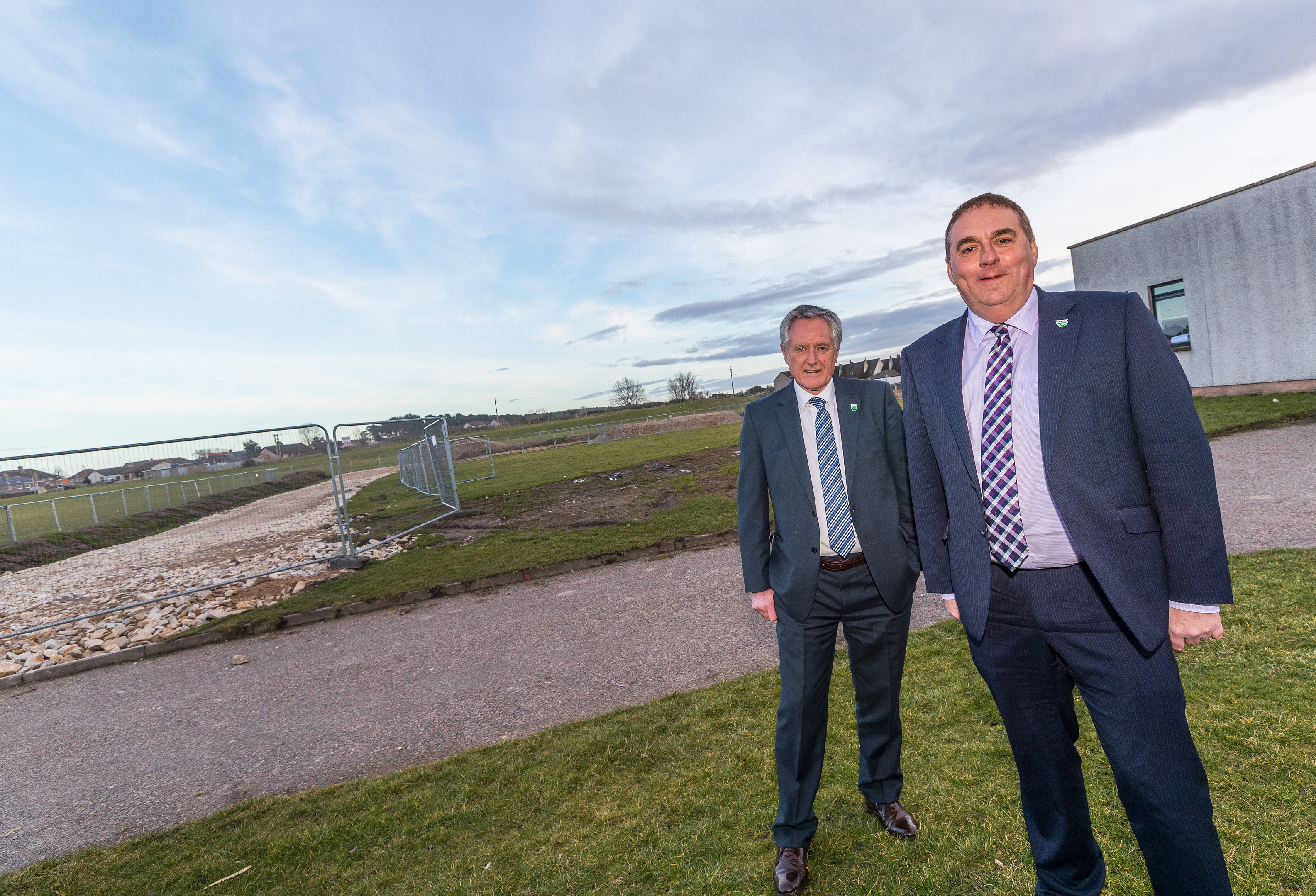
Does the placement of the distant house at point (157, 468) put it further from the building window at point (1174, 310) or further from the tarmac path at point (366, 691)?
the building window at point (1174, 310)

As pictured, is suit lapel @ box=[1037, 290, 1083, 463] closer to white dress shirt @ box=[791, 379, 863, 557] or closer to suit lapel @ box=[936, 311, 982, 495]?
suit lapel @ box=[936, 311, 982, 495]

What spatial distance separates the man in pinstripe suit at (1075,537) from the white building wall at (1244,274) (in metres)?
20.4

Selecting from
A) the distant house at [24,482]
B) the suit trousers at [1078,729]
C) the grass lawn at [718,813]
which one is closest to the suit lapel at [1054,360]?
the suit trousers at [1078,729]

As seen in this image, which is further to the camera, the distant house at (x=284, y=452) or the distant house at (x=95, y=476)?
the distant house at (x=284, y=452)

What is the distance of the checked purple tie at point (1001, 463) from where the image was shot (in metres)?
1.94

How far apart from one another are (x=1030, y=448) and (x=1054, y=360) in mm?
263

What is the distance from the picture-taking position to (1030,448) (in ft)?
6.29

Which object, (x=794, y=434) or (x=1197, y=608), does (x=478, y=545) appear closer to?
(x=794, y=434)

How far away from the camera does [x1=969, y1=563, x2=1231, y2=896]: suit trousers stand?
174 centimetres

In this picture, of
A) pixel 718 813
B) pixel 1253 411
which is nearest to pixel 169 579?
pixel 718 813

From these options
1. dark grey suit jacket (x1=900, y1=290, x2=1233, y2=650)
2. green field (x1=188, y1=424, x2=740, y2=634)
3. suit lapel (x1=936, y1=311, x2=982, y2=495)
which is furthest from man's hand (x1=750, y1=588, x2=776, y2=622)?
green field (x1=188, y1=424, x2=740, y2=634)

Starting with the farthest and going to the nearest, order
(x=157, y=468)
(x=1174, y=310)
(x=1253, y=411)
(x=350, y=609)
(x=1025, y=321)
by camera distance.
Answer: (x=1174, y=310), (x=1253, y=411), (x=157, y=468), (x=350, y=609), (x=1025, y=321)

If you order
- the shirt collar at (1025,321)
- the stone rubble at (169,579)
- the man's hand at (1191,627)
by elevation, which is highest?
the shirt collar at (1025,321)

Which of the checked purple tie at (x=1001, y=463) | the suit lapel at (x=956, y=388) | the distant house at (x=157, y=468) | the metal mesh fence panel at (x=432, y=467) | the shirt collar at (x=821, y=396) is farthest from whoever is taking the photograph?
the metal mesh fence panel at (x=432, y=467)
